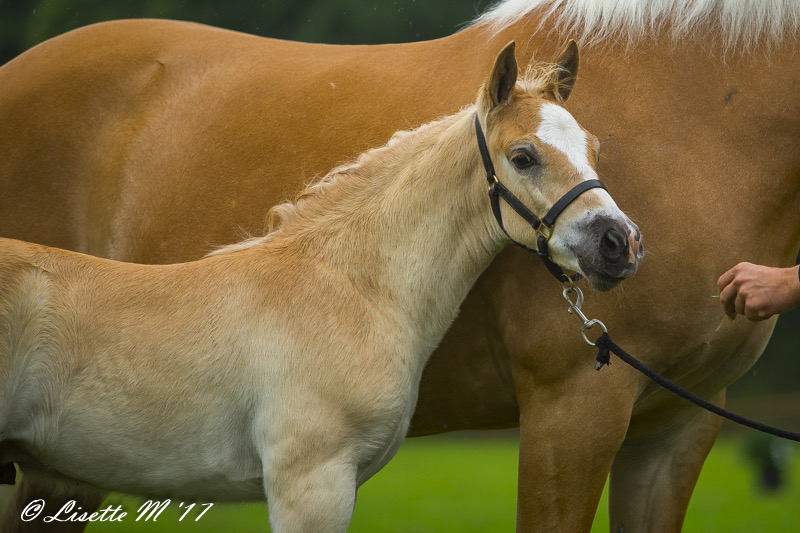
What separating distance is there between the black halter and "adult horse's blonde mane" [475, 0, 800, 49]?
83 centimetres

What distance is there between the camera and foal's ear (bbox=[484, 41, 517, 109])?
2.97 metres

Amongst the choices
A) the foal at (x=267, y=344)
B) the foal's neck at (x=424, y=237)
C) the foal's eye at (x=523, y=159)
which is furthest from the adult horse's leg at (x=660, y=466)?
the foal's eye at (x=523, y=159)

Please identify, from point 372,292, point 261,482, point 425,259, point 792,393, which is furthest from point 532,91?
point 792,393

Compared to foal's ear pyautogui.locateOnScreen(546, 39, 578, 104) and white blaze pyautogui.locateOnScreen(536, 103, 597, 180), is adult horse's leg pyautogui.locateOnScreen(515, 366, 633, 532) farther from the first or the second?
foal's ear pyautogui.locateOnScreen(546, 39, 578, 104)

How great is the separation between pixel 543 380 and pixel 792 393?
15007mm

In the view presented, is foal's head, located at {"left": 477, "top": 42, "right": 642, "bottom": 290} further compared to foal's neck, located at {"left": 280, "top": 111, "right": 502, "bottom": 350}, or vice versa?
foal's neck, located at {"left": 280, "top": 111, "right": 502, "bottom": 350}

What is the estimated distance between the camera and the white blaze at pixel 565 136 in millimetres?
2896

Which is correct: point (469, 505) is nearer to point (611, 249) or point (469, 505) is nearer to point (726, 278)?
point (726, 278)

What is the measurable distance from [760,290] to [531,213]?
75 centimetres

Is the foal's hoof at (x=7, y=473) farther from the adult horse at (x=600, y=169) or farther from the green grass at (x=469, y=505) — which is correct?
the green grass at (x=469, y=505)

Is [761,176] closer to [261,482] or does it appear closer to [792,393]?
[261,482]

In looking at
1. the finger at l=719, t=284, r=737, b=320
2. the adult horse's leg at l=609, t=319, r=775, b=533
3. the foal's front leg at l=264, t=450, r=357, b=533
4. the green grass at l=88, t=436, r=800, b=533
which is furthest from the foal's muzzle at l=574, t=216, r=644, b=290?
the green grass at l=88, t=436, r=800, b=533

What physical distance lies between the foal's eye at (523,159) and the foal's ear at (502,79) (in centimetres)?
21

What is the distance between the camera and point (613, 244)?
9.12 feet
